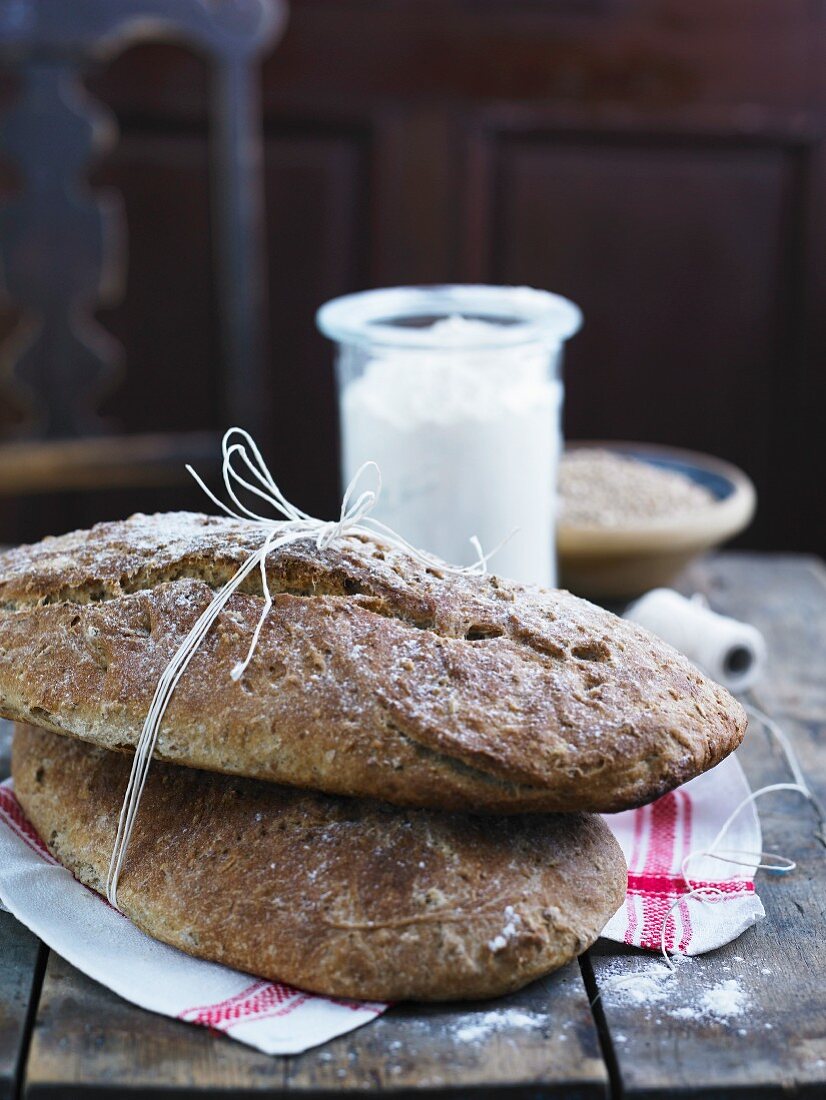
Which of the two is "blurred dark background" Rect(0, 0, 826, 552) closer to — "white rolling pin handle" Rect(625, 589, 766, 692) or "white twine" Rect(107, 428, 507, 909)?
"white rolling pin handle" Rect(625, 589, 766, 692)

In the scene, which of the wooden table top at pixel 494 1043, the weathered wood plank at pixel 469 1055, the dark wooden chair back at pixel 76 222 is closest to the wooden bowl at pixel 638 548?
the wooden table top at pixel 494 1043

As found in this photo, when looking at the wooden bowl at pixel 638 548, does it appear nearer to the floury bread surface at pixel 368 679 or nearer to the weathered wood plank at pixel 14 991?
the floury bread surface at pixel 368 679

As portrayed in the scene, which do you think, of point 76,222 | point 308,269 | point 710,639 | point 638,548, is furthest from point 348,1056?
point 308,269

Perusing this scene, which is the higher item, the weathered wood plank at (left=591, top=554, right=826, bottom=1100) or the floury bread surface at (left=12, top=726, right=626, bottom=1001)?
the floury bread surface at (left=12, top=726, right=626, bottom=1001)

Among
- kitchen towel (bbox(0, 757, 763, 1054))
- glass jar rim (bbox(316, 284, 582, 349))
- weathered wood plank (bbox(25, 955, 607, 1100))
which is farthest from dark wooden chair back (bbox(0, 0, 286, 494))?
weathered wood plank (bbox(25, 955, 607, 1100))

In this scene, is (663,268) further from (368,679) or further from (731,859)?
(368,679)

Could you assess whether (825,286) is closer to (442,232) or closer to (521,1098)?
(442,232)
